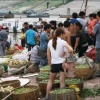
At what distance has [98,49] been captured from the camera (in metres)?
11.8

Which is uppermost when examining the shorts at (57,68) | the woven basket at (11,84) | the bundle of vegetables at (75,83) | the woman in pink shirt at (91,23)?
the woman in pink shirt at (91,23)

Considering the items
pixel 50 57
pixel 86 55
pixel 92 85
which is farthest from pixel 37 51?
pixel 50 57

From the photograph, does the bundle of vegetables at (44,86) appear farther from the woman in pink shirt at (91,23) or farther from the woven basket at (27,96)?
the woman in pink shirt at (91,23)

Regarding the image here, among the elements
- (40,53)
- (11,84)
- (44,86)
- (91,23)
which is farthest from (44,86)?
(91,23)

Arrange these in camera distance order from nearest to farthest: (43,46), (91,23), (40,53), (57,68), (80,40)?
(57,68), (80,40), (43,46), (40,53), (91,23)

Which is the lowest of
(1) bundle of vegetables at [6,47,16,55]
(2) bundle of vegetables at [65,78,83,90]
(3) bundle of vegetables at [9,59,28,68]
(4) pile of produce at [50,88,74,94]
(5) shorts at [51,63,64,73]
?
(1) bundle of vegetables at [6,47,16,55]

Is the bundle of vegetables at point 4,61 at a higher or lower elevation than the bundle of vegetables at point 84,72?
lower

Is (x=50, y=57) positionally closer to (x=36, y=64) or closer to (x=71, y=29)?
(x=71, y=29)

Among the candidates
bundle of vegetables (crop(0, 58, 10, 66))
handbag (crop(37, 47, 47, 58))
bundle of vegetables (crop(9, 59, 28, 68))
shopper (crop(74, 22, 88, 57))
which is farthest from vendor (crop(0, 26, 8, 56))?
shopper (crop(74, 22, 88, 57))

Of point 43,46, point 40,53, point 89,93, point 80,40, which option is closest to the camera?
point 89,93

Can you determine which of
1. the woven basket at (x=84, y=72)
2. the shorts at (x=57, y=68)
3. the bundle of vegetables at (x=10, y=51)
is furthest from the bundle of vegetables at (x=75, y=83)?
the bundle of vegetables at (x=10, y=51)

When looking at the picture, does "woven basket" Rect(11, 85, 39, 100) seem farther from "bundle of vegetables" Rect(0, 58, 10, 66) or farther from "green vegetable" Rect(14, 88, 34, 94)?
"bundle of vegetables" Rect(0, 58, 10, 66)

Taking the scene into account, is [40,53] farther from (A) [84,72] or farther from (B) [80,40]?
(A) [84,72]

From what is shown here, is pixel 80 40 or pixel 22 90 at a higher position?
pixel 80 40
